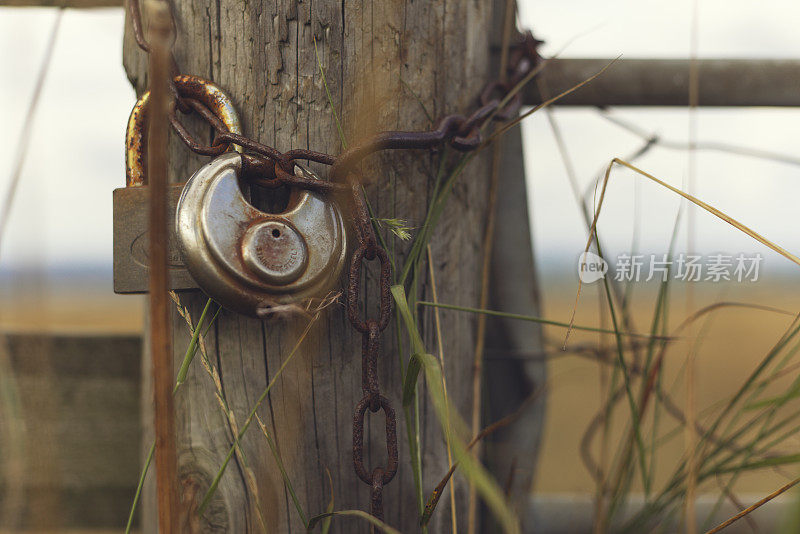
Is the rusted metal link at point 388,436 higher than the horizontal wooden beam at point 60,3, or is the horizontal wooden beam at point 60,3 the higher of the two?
the horizontal wooden beam at point 60,3

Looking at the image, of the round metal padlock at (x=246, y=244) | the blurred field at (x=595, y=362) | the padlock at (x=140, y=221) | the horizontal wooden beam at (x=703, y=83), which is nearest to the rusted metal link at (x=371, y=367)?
the round metal padlock at (x=246, y=244)

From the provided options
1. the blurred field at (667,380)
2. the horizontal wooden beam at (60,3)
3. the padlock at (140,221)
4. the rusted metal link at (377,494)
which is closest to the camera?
the rusted metal link at (377,494)

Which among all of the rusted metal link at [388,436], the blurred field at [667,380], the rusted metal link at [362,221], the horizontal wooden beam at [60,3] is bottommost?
the blurred field at [667,380]

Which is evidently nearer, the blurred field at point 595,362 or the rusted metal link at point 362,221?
the rusted metal link at point 362,221

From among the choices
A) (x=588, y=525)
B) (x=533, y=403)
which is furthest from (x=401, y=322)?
(x=588, y=525)

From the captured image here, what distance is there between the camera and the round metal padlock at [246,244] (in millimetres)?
680

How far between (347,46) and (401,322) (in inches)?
15.1

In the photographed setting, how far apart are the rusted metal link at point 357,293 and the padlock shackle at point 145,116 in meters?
0.26

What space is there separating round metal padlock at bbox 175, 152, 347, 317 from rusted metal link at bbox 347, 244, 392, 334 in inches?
2.2

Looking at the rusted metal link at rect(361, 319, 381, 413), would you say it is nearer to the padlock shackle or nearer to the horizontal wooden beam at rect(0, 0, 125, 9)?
the padlock shackle

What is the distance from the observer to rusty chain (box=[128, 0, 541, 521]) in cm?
65

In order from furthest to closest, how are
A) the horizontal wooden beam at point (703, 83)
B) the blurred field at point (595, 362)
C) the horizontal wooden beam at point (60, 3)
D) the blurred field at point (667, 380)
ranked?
the blurred field at point (667, 380) → the horizontal wooden beam at point (703, 83) → the horizontal wooden beam at point (60, 3) → the blurred field at point (595, 362)

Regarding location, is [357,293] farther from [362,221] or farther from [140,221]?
[140,221]

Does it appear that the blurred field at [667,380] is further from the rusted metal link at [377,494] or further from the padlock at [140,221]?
the padlock at [140,221]
